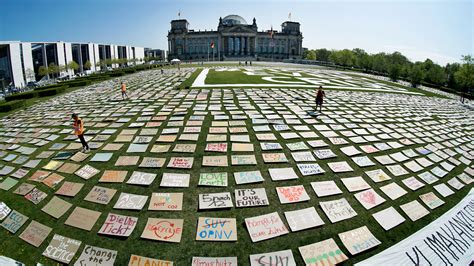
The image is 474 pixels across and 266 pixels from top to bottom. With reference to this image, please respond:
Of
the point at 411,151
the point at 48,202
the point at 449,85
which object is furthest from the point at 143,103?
the point at 449,85

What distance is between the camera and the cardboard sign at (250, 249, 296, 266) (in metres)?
6.59

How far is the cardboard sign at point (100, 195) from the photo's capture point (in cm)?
888

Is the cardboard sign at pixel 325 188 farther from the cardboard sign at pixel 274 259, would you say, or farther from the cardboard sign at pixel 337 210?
the cardboard sign at pixel 274 259

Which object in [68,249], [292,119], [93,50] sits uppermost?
[93,50]

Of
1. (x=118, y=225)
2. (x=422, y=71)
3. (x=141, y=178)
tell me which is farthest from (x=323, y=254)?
(x=422, y=71)

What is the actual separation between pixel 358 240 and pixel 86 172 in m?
10.6

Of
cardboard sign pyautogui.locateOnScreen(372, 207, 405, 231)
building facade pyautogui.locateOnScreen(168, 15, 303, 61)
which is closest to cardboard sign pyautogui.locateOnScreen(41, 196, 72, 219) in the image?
cardboard sign pyautogui.locateOnScreen(372, 207, 405, 231)

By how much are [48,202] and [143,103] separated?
13523 millimetres

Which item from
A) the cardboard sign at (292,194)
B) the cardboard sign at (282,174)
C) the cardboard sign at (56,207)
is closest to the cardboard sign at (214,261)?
the cardboard sign at (292,194)

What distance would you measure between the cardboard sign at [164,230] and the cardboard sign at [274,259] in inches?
89.1

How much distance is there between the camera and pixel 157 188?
9383 mm

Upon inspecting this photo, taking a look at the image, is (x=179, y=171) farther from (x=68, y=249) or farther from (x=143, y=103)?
(x=143, y=103)

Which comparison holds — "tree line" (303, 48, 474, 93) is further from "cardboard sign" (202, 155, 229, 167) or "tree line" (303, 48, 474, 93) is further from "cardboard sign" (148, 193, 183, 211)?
"cardboard sign" (148, 193, 183, 211)

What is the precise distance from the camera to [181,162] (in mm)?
11016
